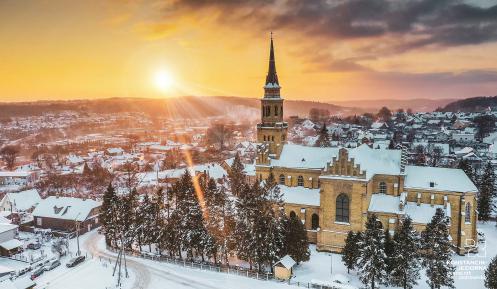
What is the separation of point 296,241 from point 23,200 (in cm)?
6332

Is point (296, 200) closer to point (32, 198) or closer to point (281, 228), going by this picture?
point (281, 228)

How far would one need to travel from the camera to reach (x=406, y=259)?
38.2 m

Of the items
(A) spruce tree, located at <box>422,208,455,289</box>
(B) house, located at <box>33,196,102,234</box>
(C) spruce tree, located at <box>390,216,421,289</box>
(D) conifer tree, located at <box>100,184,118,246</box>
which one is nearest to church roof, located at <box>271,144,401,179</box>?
(C) spruce tree, located at <box>390,216,421,289</box>

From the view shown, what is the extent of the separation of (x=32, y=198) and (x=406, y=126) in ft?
584

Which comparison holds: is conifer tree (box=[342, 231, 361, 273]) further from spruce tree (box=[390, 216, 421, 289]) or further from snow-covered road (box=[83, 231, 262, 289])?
snow-covered road (box=[83, 231, 262, 289])

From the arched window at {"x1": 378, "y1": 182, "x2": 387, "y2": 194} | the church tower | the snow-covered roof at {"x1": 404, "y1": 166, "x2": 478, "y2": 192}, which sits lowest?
the arched window at {"x1": 378, "y1": 182, "x2": 387, "y2": 194}

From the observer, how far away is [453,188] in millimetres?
48594

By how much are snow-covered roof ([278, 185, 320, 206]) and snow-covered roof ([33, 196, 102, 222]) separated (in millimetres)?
36072

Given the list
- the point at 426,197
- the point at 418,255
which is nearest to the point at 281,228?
the point at 418,255

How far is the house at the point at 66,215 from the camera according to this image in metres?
65.6

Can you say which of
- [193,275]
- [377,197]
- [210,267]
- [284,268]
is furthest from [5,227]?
[377,197]

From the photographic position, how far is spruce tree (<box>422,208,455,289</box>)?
37.1 meters

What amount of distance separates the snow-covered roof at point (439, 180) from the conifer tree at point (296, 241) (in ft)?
56.2

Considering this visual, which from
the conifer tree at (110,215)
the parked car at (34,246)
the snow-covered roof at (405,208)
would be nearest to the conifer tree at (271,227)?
the snow-covered roof at (405,208)
